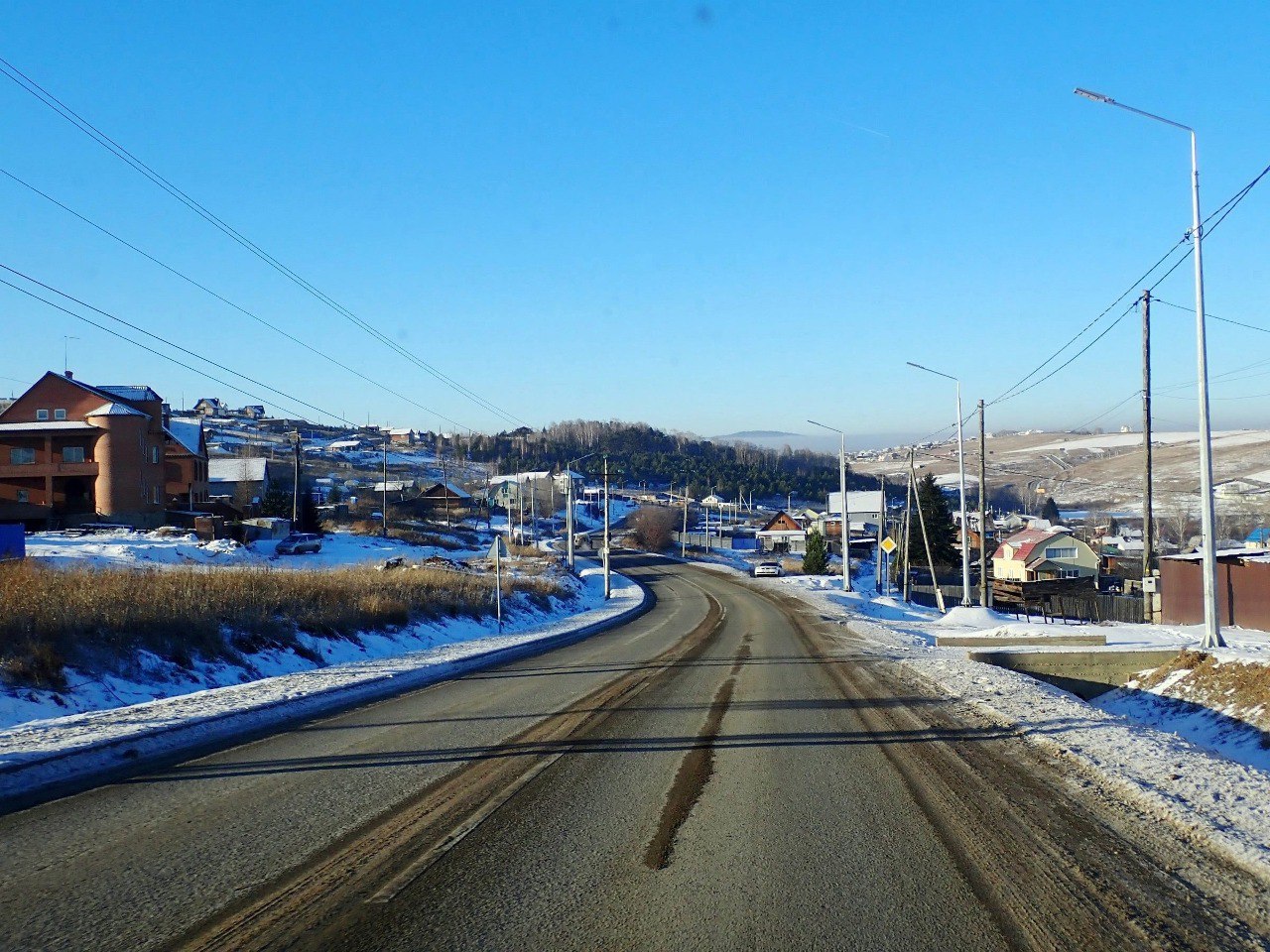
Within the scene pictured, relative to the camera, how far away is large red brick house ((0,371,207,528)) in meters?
59.1

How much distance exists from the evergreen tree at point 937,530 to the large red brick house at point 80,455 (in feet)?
181

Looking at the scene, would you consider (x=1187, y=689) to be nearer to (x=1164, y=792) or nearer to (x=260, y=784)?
(x=1164, y=792)

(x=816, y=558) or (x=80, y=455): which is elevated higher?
(x=80, y=455)

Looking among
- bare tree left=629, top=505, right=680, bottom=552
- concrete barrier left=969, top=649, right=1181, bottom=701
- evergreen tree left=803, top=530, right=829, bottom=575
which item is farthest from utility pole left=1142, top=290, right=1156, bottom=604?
bare tree left=629, top=505, right=680, bottom=552

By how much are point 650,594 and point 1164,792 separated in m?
49.4

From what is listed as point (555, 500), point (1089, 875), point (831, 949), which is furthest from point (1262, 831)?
point (555, 500)

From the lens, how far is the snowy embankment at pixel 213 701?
930cm

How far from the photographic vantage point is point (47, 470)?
194ft

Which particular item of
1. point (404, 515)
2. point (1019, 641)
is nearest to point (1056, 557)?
point (404, 515)

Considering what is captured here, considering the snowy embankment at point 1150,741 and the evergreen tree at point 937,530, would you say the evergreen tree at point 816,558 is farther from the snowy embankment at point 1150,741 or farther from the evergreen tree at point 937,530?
the snowy embankment at point 1150,741

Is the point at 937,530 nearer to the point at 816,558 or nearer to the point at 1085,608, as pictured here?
the point at 816,558

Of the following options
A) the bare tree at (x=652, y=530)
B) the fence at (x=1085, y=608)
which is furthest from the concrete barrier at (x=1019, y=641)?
the bare tree at (x=652, y=530)

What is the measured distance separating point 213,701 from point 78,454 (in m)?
55.3

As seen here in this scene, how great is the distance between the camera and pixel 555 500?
163 m
